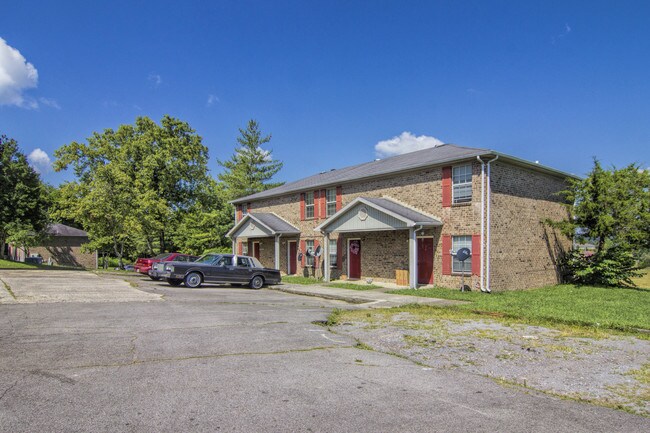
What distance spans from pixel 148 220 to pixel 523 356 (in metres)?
28.2

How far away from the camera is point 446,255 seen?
1833 cm

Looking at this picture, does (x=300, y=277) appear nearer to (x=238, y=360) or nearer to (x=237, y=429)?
(x=238, y=360)

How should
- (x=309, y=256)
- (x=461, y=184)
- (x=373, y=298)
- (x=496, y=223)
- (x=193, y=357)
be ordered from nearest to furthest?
(x=193, y=357) < (x=373, y=298) < (x=496, y=223) < (x=461, y=184) < (x=309, y=256)

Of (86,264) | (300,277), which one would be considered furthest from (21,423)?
(86,264)

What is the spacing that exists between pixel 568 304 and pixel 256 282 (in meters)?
12.4

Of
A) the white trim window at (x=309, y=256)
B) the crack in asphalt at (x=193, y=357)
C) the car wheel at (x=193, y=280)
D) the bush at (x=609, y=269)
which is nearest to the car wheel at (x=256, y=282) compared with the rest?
the car wheel at (x=193, y=280)

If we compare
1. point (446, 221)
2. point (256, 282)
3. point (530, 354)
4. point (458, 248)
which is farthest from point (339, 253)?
point (530, 354)

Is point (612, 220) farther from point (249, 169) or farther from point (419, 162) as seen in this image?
point (249, 169)

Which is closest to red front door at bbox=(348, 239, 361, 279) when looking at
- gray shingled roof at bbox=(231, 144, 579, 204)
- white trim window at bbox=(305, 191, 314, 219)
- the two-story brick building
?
the two-story brick building

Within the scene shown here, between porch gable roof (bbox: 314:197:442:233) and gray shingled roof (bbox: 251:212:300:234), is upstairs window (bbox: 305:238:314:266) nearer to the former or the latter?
gray shingled roof (bbox: 251:212:300:234)

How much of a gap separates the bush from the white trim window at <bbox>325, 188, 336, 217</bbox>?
1249 cm

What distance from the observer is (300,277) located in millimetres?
25609

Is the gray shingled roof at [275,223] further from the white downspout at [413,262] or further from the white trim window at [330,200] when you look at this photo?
the white downspout at [413,262]

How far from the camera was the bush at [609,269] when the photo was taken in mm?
18938
